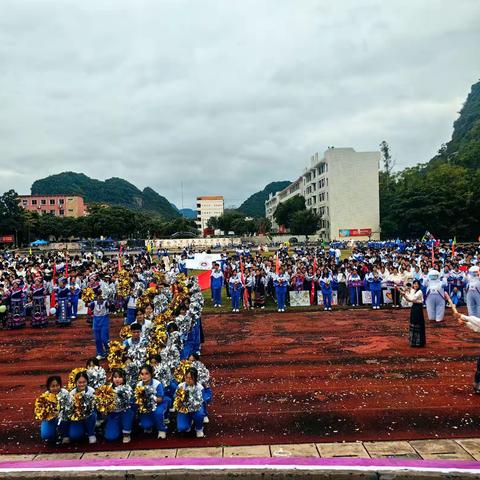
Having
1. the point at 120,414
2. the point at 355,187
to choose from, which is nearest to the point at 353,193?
the point at 355,187

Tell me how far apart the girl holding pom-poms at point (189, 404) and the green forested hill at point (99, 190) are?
158185 millimetres

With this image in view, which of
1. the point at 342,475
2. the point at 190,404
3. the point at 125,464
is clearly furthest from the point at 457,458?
the point at 125,464

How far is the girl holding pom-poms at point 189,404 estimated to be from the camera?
20.3 ft

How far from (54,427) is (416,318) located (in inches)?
319

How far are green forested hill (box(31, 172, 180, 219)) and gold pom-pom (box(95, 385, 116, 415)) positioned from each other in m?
158

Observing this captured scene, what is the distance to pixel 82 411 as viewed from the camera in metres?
6.12

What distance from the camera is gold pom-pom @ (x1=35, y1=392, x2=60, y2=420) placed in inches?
239

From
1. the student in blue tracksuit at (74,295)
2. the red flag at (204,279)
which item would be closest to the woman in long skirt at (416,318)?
the red flag at (204,279)

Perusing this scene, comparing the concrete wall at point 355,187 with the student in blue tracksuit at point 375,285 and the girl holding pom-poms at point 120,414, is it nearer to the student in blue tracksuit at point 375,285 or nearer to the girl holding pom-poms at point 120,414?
the student in blue tracksuit at point 375,285

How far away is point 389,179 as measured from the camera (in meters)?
83.2

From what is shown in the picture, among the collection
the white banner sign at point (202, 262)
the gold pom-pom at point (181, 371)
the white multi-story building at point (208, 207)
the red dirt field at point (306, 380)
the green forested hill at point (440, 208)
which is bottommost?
the red dirt field at point (306, 380)

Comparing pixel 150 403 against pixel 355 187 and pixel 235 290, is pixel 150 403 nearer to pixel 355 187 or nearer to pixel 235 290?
pixel 235 290

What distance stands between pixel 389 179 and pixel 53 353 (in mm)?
80621

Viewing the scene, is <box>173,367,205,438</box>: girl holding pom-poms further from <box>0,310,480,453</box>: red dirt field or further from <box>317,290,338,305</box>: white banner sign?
<box>317,290,338,305</box>: white banner sign
